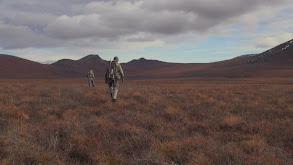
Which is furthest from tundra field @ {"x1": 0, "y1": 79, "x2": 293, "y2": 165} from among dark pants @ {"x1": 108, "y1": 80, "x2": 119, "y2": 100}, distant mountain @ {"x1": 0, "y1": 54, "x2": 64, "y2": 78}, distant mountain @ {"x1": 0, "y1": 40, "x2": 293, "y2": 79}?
distant mountain @ {"x1": 0, "y1": 54, "x2": 64, "y2": 78}

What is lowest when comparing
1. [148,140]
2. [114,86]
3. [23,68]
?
[148,140]

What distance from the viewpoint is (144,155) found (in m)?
4.02

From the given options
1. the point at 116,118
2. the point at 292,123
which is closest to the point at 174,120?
the point at 116,118

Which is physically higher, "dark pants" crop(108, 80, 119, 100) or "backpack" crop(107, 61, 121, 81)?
"backpack" crop(107, 61, 121, 81)

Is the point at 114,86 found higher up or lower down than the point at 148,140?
higher up

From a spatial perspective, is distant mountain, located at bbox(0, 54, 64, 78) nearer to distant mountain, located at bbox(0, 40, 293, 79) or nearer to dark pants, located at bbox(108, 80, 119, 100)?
distant mountain, located at bbox(0, 40, 293, 79)

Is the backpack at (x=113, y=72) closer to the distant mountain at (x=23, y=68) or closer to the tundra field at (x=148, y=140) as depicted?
the tundra field at (x=148, y=140)

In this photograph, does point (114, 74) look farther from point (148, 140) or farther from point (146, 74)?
point (146, 74)

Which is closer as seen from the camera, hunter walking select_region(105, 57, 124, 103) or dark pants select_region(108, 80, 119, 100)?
hunter walking select_region(105, 57, 124, 103)

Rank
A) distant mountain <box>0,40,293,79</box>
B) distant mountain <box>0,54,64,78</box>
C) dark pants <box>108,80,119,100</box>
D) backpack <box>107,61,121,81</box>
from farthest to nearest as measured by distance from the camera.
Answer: distant mountain <box>0,54,64,78</box>, distant mountain <box>0,40,293,79</box>, dark pants <box>108,80,119,100</box>, backpack <box>107,61,121,81</box>

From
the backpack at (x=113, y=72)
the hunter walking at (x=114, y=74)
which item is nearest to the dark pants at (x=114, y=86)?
the hunter walking at (x=114, y=74)

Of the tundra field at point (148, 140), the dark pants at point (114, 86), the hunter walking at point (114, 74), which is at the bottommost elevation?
the tundra field at point (148, 140)

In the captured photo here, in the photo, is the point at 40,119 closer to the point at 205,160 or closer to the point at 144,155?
the point at 144,155

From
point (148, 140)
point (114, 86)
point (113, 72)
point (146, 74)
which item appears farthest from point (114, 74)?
point (146, 74)
